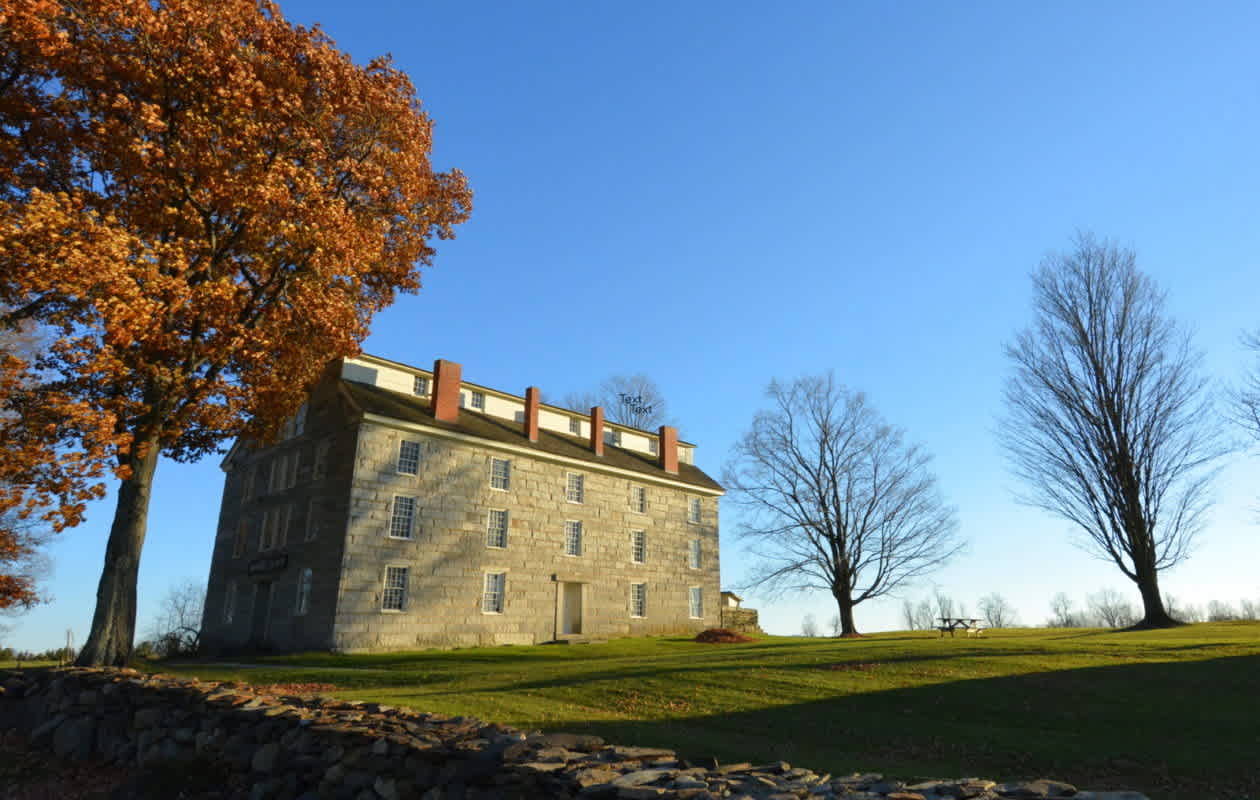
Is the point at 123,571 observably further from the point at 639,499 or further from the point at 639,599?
the point at 639,499

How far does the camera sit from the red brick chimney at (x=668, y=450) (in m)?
44.1

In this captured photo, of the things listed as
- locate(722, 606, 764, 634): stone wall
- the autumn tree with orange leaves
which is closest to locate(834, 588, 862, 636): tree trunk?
locate(722, 606, 764, 634): stone wall

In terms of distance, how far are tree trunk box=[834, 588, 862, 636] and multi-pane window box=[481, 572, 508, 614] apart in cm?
1796

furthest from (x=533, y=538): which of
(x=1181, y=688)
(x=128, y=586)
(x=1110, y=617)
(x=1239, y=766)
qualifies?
(x=1110, y=617)

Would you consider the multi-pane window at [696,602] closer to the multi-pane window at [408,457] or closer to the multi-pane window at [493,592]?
the multi-pane window at [493,592]

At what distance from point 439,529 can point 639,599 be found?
11976 mm

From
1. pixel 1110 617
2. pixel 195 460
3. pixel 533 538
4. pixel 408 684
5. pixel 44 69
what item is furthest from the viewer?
pixel 1110 617

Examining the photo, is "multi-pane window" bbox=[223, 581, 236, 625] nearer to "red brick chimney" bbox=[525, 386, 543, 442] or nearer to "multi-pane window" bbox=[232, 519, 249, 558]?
"multi-pane window" bbox=[232, 519, 249, 558]

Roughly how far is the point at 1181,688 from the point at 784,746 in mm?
9830

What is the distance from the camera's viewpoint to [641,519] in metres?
40.3

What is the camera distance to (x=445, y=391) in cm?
3431

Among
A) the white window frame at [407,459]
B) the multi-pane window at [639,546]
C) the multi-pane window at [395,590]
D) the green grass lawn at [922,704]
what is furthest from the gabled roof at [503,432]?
the green grass lawn at [922,704]

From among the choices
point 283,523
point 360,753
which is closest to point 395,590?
point 283,523

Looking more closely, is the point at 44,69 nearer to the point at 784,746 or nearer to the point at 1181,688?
the point at 784,746
